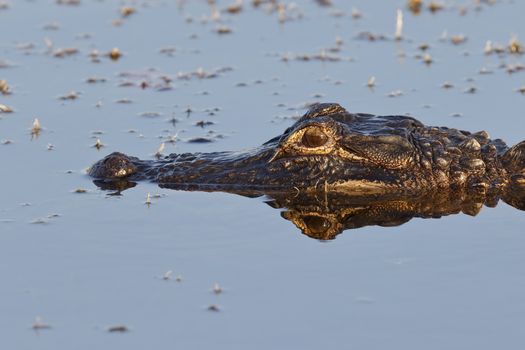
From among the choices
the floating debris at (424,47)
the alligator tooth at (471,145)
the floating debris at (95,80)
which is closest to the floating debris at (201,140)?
the floating debris at (95,80)

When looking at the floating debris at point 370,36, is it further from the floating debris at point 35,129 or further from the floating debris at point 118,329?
the floating debris at point 118,329

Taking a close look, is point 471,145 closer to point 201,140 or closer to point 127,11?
point 201,140

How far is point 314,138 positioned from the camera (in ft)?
33.8

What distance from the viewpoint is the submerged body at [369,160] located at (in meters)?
10.3

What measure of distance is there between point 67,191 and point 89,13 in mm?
7899

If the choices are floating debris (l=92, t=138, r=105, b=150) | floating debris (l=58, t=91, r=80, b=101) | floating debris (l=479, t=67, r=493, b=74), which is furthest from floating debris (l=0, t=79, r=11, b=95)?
floating debris (l=479, t=67, r=493, b=74)

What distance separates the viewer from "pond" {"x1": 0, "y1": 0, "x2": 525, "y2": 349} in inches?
302

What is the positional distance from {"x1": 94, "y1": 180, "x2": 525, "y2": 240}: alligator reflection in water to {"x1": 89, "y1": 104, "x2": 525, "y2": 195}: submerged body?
0.07 m

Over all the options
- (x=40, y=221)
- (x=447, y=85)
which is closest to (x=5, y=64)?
(x=447, y=85)

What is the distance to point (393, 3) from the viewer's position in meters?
18.2

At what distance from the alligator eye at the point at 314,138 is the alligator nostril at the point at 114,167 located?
65.0 inches

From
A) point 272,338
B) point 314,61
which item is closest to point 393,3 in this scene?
point 314,61

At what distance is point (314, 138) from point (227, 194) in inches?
34.6

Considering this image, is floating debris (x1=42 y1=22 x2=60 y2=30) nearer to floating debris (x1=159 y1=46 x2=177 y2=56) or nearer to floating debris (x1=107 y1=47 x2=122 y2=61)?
floating debris (x1=107 y1=47 x2=122 y2=61)
